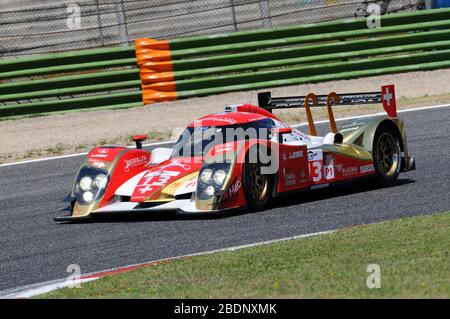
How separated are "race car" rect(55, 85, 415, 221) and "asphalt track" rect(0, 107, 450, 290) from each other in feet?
0.62

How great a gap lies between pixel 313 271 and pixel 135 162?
14.4 ft

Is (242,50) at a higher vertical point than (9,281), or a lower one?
higher

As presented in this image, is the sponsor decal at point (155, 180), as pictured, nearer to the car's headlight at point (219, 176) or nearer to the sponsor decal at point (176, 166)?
the sponsor decal at point (176, 166)

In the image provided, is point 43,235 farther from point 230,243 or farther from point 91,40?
point 91,40

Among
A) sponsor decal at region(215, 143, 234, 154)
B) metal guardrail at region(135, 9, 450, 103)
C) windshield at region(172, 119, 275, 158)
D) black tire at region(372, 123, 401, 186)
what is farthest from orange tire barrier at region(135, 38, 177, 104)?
sponsor decal at region(215, 143, 234, 154)

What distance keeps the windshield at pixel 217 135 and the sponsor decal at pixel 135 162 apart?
0.43 metres

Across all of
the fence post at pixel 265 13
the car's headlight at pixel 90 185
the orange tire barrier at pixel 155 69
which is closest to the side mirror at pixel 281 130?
the car's headlight at pixel 90 185

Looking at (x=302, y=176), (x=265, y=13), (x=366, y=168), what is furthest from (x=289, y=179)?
(x=265, y=13)

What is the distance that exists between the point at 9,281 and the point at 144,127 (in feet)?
28.8

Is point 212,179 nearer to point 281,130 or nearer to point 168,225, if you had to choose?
point 168,225

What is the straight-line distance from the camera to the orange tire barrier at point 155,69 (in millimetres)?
17781

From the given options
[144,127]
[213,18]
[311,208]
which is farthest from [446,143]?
[213,18]

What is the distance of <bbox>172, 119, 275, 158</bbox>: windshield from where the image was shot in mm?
10383

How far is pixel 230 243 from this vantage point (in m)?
8.68
